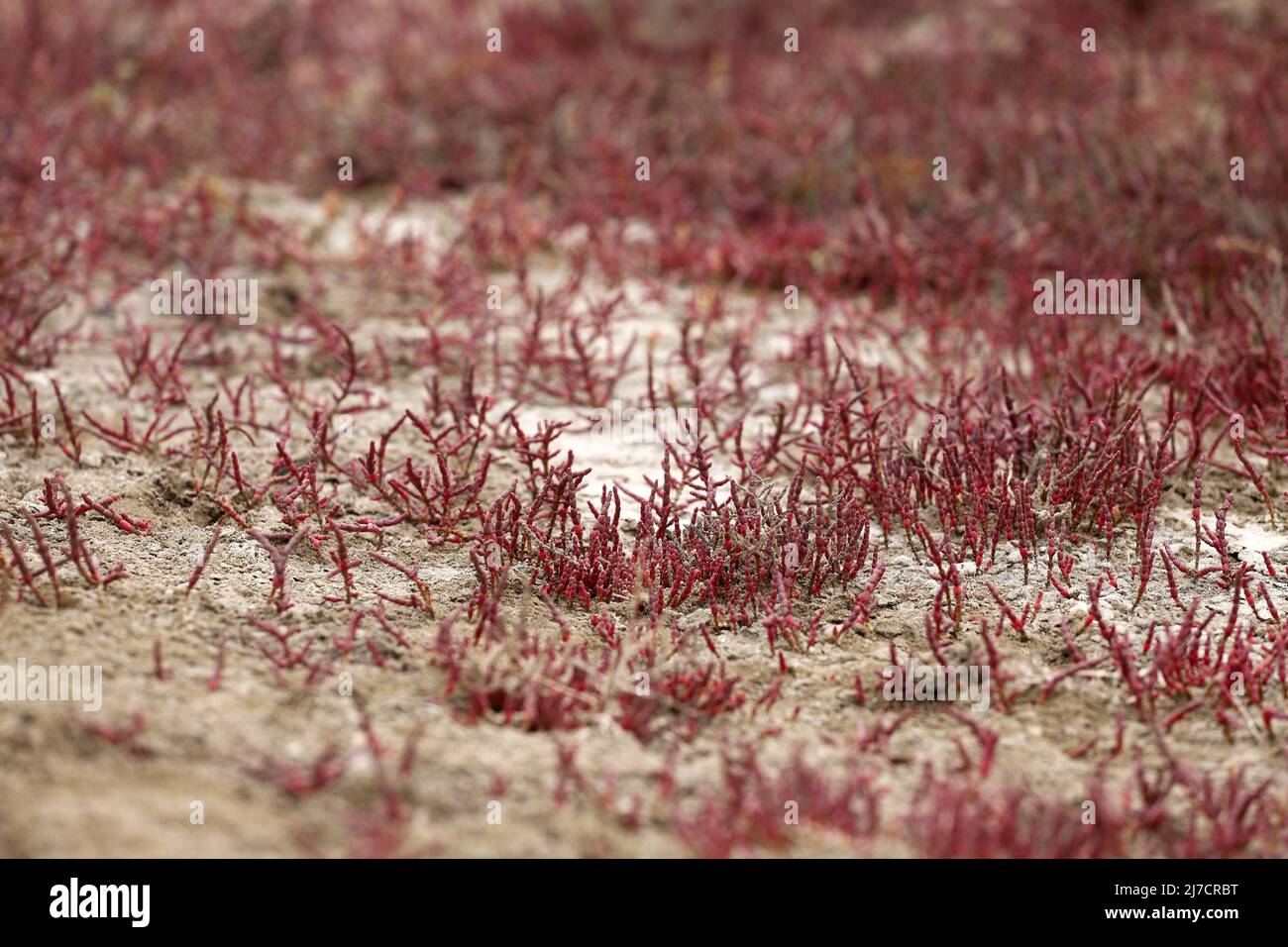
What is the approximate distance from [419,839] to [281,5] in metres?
7.34

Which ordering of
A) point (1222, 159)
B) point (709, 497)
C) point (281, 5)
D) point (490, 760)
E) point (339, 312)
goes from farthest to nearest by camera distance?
point (281, 5)
point (1222, 159)
point (339, 312)
point (709, 497)
point (490, 760)

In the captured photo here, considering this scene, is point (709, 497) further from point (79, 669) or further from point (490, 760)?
point (79, 669)

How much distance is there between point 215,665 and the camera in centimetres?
331

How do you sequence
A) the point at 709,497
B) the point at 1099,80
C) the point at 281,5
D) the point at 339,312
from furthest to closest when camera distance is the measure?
the point at 281,5 → the point at 1099,80 → the point at 339,312 → the point at 709,497

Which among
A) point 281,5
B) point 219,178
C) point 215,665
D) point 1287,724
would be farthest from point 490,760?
point 281,5

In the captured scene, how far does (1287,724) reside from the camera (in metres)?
3.37

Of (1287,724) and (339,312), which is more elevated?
(339,312)

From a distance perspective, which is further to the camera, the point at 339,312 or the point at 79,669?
the point at 339,312

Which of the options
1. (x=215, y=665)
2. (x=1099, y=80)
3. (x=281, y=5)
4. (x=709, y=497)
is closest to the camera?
(x=215, y=665)

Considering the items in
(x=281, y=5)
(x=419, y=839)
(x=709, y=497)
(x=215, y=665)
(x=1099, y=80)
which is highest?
(x=281, y=5)
